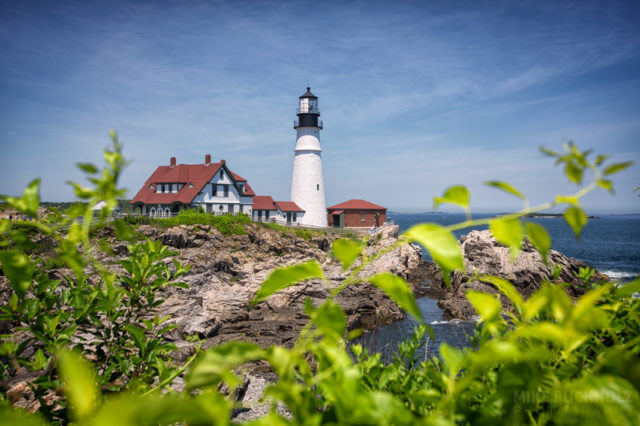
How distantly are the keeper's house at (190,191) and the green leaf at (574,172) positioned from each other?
4114cm

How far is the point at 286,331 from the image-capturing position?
47.0 feet

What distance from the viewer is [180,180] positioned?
42.6 meters

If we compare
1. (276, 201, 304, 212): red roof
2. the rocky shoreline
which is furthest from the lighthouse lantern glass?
the rocky shoreline

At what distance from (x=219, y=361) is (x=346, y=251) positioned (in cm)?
37

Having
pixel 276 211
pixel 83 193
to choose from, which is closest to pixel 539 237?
pixel 83 193

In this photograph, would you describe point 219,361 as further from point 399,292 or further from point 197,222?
point 197,222

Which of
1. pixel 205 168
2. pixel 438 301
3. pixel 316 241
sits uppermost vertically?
pixel 205 168

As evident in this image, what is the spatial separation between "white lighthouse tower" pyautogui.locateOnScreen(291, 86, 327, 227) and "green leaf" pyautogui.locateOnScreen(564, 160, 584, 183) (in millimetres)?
50494

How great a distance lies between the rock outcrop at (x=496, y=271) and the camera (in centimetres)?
2078

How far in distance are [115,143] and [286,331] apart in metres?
14.0

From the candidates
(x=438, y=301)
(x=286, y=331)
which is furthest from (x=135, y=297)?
Answer: (x=438, y=301)

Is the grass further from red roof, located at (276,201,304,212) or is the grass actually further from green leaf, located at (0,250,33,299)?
green leaf, located at (0,250,33,299)

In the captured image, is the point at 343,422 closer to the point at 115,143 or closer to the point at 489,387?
the point at 489,387

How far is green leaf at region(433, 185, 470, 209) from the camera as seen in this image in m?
0.83
